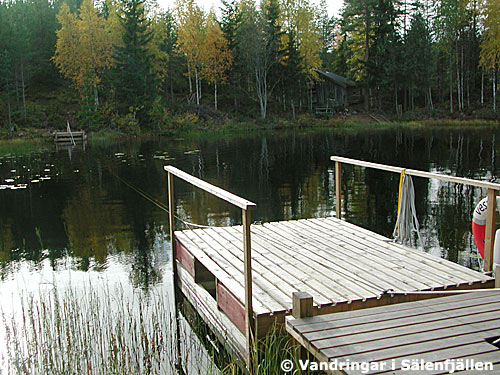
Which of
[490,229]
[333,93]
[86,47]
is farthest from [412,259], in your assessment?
[333,93]

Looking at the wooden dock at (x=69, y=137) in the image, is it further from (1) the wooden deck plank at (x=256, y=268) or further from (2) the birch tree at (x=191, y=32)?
(1) the wooden deck plank at (x=256, y=268)

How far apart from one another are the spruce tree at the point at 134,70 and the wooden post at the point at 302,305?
33.7 meters

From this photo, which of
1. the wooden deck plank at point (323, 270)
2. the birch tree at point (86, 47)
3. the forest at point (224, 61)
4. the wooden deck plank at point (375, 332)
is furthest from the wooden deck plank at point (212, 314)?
the birch tree at point (86, 47)

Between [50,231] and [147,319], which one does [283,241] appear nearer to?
[147,319]

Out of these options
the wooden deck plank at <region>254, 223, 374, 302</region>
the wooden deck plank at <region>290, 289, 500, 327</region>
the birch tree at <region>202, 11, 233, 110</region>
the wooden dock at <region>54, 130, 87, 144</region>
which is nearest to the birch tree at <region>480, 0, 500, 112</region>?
the birch tree at <region>202, 11, 233, 110</region>

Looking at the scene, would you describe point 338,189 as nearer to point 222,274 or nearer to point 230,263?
point 230,263

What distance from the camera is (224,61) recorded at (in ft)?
140

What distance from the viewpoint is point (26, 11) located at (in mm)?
48844

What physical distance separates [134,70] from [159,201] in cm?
2561

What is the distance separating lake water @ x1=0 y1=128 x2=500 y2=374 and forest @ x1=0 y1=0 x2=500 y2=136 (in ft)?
46.1

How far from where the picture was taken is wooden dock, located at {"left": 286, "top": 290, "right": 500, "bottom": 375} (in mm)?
2941

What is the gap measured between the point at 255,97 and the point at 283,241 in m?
39.7

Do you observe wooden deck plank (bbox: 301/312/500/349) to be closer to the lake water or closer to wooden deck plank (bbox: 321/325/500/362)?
wooden deck plank (bbox: 321/325/500/362)

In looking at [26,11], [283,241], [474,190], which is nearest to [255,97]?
[26,11]
